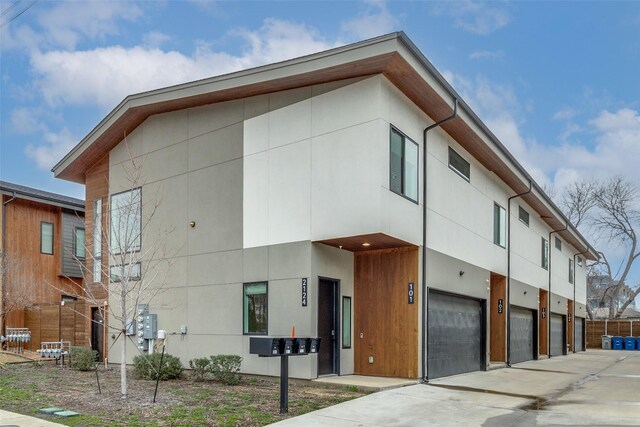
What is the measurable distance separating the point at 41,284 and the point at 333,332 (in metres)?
15.4

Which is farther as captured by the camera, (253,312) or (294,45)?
(294,45)

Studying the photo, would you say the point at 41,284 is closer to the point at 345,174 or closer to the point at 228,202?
the point at 228,202

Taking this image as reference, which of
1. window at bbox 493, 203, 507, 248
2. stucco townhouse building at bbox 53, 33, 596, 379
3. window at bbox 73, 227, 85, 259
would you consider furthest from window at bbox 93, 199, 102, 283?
window at bbox 493, 203, 507, 248

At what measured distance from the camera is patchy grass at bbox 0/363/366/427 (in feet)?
28.5

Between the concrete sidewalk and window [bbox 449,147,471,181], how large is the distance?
11.0 meters

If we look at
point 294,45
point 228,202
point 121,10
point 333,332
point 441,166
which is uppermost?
point 294,45

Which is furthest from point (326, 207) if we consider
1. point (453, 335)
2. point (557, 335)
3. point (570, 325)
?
point (570, 325)

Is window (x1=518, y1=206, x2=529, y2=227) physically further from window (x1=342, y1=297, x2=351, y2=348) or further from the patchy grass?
the patchy grass

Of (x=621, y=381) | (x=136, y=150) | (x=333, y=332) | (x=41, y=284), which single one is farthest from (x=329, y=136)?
(x=41, y=284)

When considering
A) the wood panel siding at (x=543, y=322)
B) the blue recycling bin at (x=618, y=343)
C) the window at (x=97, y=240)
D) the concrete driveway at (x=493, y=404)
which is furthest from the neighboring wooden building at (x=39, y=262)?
the blue recycling bin at (x=618, y=343)

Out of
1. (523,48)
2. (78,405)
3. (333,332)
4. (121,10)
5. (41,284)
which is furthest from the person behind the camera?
(41,284)

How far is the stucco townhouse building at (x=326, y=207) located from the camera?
485 inches

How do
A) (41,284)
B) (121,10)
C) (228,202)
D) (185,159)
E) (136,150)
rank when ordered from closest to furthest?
(121,10)
(228,202)
(185,159)
(136,150)
(41,284)

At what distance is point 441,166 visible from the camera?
14773 millimetres
